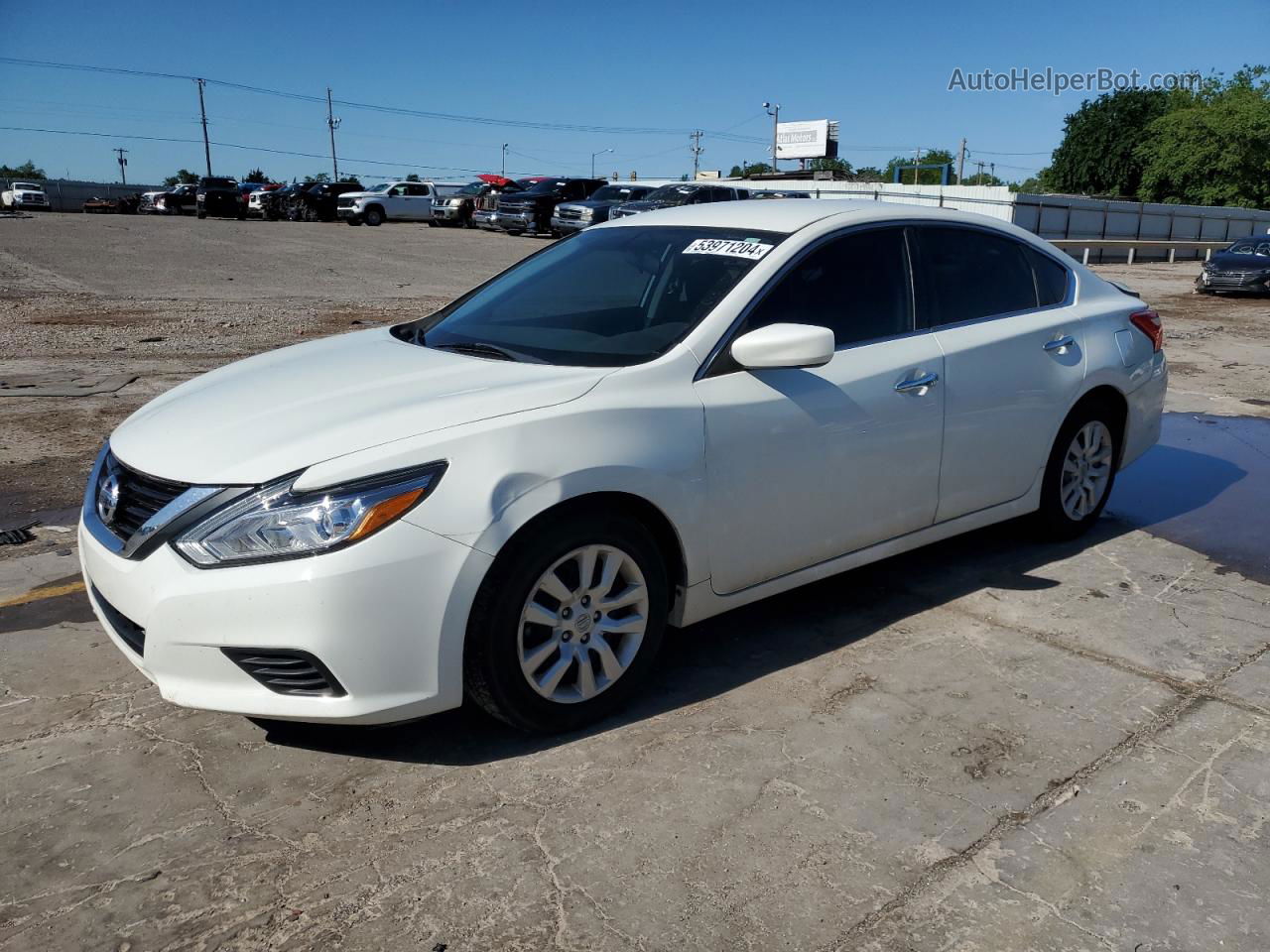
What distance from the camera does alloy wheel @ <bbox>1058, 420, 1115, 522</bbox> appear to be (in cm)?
506

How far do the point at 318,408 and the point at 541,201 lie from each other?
100 feet

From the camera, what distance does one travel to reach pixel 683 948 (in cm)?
243

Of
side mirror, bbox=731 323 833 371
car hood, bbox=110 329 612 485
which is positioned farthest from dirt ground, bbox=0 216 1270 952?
side mirror, bbox=731 323 833 371

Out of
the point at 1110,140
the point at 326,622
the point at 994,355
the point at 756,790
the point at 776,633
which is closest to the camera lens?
the point at 326,622

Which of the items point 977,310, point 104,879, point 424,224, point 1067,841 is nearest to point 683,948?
point 1067,841

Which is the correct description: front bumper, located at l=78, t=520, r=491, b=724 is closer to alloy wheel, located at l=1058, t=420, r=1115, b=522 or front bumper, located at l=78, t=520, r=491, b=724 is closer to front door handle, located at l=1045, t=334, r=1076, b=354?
front door handle, located at l=1045, t=334, r=1076, b=354

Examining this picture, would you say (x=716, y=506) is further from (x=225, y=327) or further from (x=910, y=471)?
(x=225, y=327)

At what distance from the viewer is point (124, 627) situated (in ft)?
10.3

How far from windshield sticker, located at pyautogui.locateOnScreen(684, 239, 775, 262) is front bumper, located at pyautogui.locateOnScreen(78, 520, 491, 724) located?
1.64 m

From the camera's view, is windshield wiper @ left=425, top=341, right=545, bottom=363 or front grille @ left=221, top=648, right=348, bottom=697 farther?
windshield wiper @ left=425, top=341, right=545, bottom=363

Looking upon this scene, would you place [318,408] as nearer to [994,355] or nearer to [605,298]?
[605,298]

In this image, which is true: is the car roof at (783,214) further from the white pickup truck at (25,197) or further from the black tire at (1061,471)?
the white pickup truck at (25,197)

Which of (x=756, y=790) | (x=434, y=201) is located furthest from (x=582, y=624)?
(x=434, y=201)

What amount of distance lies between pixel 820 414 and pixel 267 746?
85.2 inches
